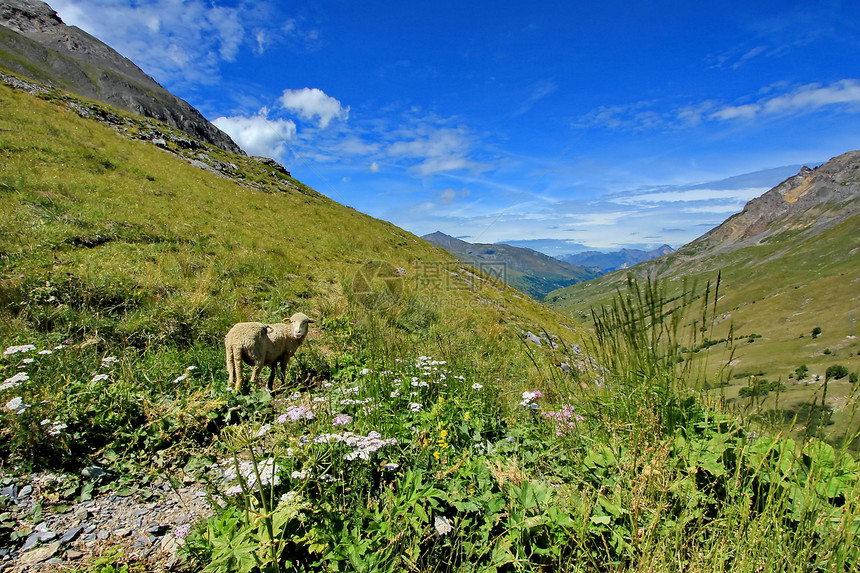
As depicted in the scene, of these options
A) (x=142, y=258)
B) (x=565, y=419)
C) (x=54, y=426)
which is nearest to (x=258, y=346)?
(x=54, y=426)

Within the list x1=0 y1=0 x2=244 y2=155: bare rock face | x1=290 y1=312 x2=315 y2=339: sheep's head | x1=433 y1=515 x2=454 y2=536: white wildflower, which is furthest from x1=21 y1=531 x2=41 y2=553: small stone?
x1=0 y1=0 x2=244 y2=155: bare rock face

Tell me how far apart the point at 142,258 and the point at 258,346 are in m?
6.57

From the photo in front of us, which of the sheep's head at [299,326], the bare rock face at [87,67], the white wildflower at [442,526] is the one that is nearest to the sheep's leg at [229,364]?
the sheep's head at [299,326]

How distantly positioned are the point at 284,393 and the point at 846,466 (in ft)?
17.8

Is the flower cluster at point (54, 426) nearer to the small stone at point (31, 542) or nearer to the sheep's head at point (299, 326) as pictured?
the small stone at point (31, 542)

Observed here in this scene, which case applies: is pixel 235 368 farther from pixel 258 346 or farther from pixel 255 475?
pixel 255 475

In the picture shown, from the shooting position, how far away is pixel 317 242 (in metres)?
19.3

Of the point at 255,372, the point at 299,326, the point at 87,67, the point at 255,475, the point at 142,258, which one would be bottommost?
the point at 255,475

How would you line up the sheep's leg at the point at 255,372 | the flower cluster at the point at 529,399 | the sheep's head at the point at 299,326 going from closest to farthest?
the flower cluster at the point at 529,399 → the sheep's leg at the point at 255,372 → the sheep's head at the point at 299,326

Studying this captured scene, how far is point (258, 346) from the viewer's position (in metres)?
4.85

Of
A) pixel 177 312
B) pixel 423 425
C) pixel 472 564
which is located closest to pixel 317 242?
pixel 177 312

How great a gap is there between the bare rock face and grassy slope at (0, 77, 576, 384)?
149370 mm

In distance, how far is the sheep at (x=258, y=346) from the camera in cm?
473

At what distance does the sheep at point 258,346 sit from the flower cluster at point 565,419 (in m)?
3.73
